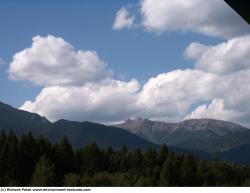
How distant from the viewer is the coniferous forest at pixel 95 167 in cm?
10556

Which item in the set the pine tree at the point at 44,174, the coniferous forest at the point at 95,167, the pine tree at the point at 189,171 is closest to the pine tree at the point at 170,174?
the coniferous forest at the point at 95,167

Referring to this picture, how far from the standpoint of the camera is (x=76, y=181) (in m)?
105

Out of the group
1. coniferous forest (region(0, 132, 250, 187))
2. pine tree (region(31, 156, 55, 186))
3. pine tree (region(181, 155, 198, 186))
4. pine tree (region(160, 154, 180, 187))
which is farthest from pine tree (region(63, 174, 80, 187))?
pine tree (region(181, 155, 198, 186))

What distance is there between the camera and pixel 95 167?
12150cm

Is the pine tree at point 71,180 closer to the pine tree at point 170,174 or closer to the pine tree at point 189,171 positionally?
the pine tree at point 170,174

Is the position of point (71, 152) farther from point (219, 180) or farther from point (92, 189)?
point (92, 189)

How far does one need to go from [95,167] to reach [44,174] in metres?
22.2

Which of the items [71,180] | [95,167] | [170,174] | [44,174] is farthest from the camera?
[95,167]

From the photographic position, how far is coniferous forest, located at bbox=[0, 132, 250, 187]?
105562 mm

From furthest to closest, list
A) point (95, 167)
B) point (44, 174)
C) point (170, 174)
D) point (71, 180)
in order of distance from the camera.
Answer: point (95, 167) → point (170, 174) → point (71, 180) → point (44, 174)

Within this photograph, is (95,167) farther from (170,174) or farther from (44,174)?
(44,174)

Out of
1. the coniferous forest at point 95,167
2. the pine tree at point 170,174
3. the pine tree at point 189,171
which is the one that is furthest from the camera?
the pine tree at point 189,171

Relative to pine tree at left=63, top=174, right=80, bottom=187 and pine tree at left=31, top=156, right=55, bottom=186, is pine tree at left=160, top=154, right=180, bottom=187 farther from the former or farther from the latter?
pine tree at left=31, top=156, right=55, bottom=186

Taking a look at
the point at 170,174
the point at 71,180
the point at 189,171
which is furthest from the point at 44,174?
the point at 189,171
